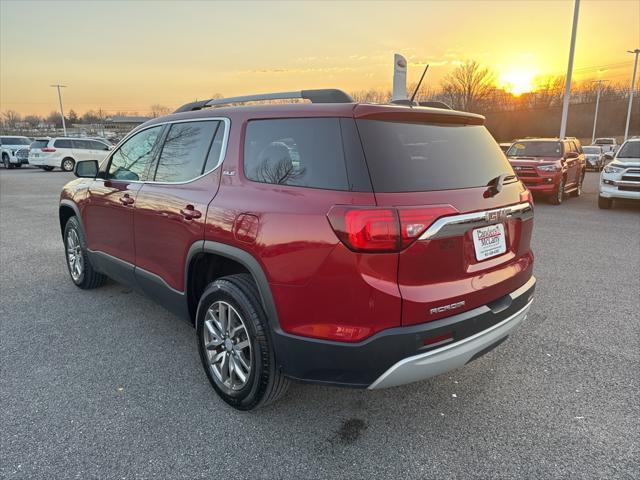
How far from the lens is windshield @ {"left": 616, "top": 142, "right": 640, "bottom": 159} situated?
35.2ft

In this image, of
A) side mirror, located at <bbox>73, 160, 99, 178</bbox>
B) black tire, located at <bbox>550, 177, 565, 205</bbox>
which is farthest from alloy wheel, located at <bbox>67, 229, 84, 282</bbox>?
black tire, located at <bbox>550, 177, 565, 205</bbox>

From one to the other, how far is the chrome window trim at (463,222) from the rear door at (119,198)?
7.97ft

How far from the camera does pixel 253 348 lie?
250 centimetres

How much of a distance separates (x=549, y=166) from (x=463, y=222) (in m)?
11.1

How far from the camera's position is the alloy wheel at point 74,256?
4.88 meters

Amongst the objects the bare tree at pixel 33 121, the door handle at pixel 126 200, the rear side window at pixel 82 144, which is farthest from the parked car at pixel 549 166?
the bare tree at pixel 33 121

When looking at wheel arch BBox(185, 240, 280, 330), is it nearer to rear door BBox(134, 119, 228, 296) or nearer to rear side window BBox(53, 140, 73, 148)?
rear door BBox(134, 119, 228, 296)

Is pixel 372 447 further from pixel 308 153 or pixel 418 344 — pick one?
pixel 308 153

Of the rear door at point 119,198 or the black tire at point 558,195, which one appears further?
the black tire at point 558,195

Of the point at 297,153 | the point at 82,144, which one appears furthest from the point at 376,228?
the point at 82,144

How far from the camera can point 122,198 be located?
3756 mm

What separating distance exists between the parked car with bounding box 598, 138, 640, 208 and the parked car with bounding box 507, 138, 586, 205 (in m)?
1.13

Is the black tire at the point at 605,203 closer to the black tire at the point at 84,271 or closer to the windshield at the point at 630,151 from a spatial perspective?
the windshield at the point at 630,151

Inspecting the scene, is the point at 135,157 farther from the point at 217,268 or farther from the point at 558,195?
the point at 558,195
